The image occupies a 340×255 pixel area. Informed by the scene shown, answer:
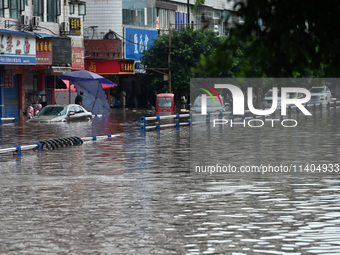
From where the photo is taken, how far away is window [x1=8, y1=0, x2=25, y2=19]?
164 ft

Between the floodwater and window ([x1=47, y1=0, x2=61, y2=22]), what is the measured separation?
99.8 feet

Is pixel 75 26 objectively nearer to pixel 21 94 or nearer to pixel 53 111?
pixel 21 94

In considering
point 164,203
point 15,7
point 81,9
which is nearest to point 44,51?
point 15,7

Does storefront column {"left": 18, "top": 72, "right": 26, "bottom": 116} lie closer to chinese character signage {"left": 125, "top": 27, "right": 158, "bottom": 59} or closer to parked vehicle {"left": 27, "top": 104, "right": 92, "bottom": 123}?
parked vehicle {"left": 27, "top": 104, "right": 92, "bottom": 123}

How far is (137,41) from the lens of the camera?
69375 mm

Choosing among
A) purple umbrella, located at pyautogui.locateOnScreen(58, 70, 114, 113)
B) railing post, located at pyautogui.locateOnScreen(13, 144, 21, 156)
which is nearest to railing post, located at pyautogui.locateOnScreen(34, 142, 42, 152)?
railing post, located at pyautogui.locateOnScreen(13, 144, 21, 156)

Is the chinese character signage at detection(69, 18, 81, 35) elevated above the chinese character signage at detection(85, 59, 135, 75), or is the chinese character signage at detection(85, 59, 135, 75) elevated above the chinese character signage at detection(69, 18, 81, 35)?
the chinese character signage at detection(69, 18, 81, 35)

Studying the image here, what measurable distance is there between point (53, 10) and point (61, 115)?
1599 cm

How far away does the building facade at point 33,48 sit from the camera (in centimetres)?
4841

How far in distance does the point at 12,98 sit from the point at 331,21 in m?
46.6

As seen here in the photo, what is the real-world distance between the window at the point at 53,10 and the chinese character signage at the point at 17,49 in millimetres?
5694

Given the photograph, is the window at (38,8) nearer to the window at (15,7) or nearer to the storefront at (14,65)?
the window at (15,7)

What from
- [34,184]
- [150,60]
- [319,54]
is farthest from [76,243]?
[150,60]

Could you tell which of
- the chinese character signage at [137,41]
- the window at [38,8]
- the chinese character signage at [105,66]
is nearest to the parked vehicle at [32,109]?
the window at [38,8]
